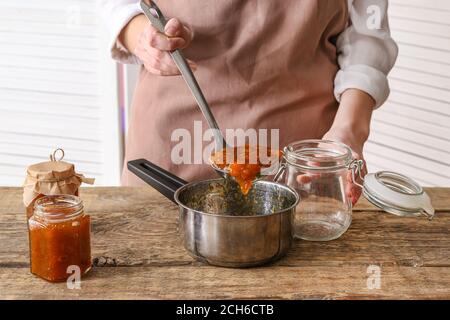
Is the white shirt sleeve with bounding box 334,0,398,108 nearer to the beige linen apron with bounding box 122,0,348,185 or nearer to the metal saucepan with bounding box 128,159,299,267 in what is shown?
the beige linen apron with bounding box 122,0,348,185

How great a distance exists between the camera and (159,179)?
48.0 inches

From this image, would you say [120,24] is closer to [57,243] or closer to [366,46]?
[366,46]

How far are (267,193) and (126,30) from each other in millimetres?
560

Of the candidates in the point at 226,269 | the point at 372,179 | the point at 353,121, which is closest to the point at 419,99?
the point at 353,121

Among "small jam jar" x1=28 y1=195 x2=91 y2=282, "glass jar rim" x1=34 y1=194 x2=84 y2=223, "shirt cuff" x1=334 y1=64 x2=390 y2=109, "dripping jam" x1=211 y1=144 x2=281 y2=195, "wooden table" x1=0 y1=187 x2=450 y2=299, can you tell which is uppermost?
"shirt cuff" x1=334 y1=64 x2=390 y2=109

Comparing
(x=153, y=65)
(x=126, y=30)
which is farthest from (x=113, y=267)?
(x=126, y=30)

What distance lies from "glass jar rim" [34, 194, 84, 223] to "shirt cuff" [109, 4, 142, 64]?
55 centimetres

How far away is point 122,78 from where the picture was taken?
8.69ft

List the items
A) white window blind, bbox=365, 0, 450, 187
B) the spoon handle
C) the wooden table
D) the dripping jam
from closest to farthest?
the wooden table < the dripping jam < the spoon handle < white window blind, bbox=365, 0, 450, 187

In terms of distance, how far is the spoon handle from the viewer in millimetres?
1313

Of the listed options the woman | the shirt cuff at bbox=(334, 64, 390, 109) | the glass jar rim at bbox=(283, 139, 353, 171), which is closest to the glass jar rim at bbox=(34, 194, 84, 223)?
the glass jar rim at bbox=(283, 139, 353, 171)

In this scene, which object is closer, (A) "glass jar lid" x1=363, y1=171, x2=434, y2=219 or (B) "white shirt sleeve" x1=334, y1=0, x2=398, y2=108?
(A) "glass jar lid" x1=363, y1=171, x2=434, y2=219

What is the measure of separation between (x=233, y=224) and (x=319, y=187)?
231 mm
